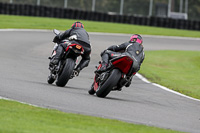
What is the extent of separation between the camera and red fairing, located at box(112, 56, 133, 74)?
943cm

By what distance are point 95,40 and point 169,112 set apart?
15888 mm

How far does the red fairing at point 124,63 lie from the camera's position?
943cm

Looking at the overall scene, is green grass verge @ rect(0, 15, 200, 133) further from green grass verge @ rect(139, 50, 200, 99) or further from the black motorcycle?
the black motorcycle

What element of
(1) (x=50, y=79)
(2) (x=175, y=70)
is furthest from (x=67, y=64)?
(2) (x=175, y=70)

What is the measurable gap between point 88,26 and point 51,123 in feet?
83.7

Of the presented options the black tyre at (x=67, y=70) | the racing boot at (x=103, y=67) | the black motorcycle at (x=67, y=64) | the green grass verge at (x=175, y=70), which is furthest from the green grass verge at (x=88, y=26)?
the racing boot at (x=103, y=67)

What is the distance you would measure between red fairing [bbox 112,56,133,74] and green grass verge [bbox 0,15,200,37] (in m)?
17.8

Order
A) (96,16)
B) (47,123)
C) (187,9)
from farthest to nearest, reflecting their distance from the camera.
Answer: (187,9) → (96,16) → (47,123)

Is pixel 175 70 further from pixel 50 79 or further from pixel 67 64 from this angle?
pixel 67 64

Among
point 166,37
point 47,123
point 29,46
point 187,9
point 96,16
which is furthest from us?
point 187,9

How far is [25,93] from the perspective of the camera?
9.14 m

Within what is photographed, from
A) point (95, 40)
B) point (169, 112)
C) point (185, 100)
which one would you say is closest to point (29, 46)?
point (95, 40)

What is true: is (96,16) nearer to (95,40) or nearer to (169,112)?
(95,40)

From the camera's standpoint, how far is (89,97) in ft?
32.3
